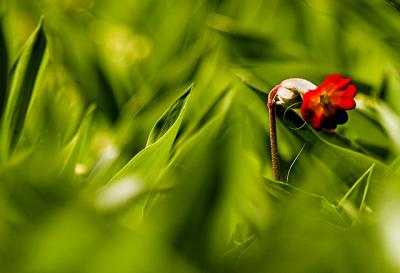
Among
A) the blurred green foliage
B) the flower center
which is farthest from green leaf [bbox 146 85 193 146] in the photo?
the flower center

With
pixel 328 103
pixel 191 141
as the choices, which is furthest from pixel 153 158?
pixel 328 103

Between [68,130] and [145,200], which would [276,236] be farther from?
[68,130]

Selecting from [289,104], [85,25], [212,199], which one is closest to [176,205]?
[212,199]

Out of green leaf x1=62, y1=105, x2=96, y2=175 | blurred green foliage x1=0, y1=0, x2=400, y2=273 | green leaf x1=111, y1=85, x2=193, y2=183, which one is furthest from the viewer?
green leaf x1=62, y1=105, x2=96, y2=175

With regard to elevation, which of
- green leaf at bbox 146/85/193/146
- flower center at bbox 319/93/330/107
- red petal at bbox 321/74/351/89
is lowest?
green leaf at bbox 146/85/193/146

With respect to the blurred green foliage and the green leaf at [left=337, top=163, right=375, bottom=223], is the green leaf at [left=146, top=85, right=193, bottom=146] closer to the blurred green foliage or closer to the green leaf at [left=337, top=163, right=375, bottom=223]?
the blurred green foliage

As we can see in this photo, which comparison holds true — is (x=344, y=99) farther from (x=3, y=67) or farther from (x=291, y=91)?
(x=3, y=67)

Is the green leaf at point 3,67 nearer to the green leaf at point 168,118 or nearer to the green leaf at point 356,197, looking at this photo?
the green leaf at point 168,118

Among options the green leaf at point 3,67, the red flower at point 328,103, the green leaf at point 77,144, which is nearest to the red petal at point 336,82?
the red flower at point 328,103
